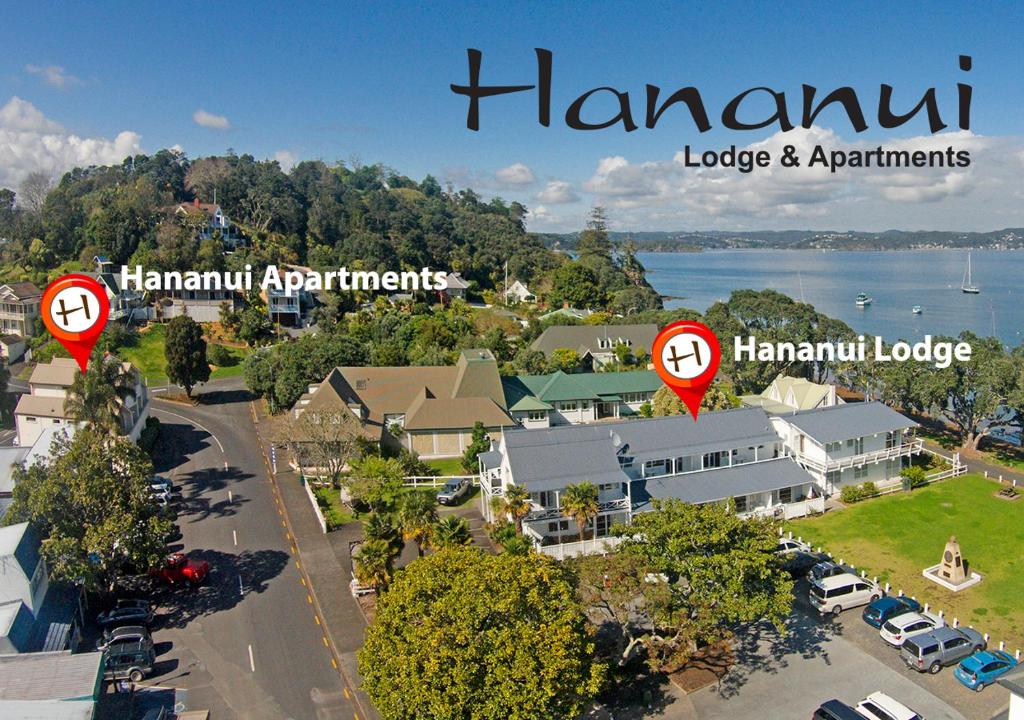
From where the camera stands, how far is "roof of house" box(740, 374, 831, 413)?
47678 millimetres

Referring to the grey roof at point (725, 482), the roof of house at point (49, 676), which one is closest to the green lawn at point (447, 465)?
the grey roof at point (725, 482)

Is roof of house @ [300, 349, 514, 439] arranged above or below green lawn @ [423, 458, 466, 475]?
above

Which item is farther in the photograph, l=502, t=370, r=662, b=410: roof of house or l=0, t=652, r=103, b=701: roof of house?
l=502, t=370, r=662, b=410: roof of house

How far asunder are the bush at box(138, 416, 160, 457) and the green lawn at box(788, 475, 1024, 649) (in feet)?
131

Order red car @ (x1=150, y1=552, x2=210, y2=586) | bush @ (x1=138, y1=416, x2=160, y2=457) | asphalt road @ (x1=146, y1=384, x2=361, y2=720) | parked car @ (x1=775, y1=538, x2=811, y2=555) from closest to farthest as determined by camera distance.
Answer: asphalt road @ (x1=146, y1=384, x2=361, y2=720) → red car @ (x1=150, y1=552, x2=210, y2=586) → parked car @ (x1=775, y1=538, x2=811, y2=555) → bush @ (x1=138, y1=416, x2=160, y2=457)

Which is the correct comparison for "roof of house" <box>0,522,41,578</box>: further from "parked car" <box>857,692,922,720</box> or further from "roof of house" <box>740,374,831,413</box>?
"roof of house" <box>740,374,831,413</box>

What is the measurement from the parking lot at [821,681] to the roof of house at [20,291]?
77.5 m

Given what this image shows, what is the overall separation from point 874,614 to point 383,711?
19.3 metres

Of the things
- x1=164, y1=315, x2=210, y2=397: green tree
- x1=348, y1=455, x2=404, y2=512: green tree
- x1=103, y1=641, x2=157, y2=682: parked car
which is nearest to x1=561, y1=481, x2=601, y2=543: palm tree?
x1=348, y1=455, x2=404, y2=512: green tree

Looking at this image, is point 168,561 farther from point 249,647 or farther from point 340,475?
point 340,475

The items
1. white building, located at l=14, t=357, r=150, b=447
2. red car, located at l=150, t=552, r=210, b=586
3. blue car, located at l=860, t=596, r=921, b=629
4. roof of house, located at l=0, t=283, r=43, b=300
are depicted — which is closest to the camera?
blue car, located at l=860, t=596, r=921, b=629

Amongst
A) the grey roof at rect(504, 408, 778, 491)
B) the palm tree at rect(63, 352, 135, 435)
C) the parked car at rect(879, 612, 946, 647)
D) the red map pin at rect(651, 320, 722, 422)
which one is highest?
the red map pin at rect(651, 320, 722, 422)

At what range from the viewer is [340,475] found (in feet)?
137

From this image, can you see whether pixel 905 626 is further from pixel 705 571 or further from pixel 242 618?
pixel 242 618
